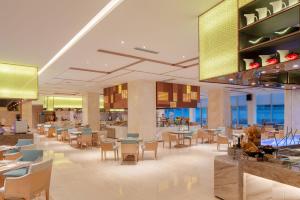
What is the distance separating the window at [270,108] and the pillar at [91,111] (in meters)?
13.6

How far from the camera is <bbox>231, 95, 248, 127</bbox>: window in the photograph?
20969 millimetres

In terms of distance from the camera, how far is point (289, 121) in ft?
26.6

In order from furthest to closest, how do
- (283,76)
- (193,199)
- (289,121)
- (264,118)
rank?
(264,118)
(289,121)
(283,76)
(193,199)

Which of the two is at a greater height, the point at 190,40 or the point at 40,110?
the point at 190,40

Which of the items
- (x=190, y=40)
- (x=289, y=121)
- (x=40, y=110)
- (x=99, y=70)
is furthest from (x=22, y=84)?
(x=40, y=110)

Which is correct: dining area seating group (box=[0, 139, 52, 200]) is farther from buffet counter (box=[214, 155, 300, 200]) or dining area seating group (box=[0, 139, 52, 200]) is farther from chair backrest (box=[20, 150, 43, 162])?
buffet counter (box=[214, 155, 300, 200])

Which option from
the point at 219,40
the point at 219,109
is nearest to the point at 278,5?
the point at 219,40

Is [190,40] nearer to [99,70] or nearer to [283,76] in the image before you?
[283,76]

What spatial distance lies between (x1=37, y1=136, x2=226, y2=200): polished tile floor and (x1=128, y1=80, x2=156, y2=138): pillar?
123 inches

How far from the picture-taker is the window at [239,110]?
20969 mm

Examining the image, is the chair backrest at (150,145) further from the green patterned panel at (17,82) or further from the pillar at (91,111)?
the pillar at (91,111)

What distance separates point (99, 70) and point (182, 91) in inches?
241

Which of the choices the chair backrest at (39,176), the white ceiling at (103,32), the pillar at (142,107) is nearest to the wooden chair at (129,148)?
the white ceiling at (103,32)

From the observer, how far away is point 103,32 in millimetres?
4848
